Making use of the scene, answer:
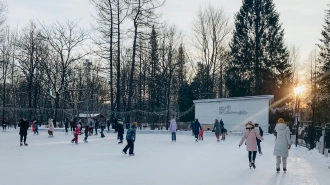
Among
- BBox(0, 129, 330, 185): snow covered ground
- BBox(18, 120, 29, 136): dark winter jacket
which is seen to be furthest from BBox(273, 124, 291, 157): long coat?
BBox(18, 120, 29, 136): dark winter jacket

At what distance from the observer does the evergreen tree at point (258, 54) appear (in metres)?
46.4

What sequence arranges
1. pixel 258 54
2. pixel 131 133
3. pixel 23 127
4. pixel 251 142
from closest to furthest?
pixel 251 142 < pixel 131 133 < pixel 23 127 < pixel 258 54

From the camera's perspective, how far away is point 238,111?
36.3m

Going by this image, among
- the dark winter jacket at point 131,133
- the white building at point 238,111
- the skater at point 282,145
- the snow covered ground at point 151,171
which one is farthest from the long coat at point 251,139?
the white building at point 238,111

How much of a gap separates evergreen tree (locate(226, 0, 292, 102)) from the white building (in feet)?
28.3

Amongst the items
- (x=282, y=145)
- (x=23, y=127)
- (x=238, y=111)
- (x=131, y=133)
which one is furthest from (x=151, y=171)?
(x=238, y=111)

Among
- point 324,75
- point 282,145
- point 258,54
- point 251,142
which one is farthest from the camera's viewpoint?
point 258,54

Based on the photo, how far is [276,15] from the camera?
48.7m

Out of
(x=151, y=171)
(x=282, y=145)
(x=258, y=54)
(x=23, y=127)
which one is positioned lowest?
(x=151, y=171)

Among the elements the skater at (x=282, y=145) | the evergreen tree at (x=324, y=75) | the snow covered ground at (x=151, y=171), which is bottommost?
the snow covered ground at (x=151, y=171)

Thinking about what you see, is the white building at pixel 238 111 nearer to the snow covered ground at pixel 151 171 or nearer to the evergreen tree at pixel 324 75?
the evergreen tree at pixel 324 75

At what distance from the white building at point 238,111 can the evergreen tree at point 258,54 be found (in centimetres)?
862

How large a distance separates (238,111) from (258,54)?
44.2 ft

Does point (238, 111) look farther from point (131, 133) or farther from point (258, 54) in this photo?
point (131, 133)
